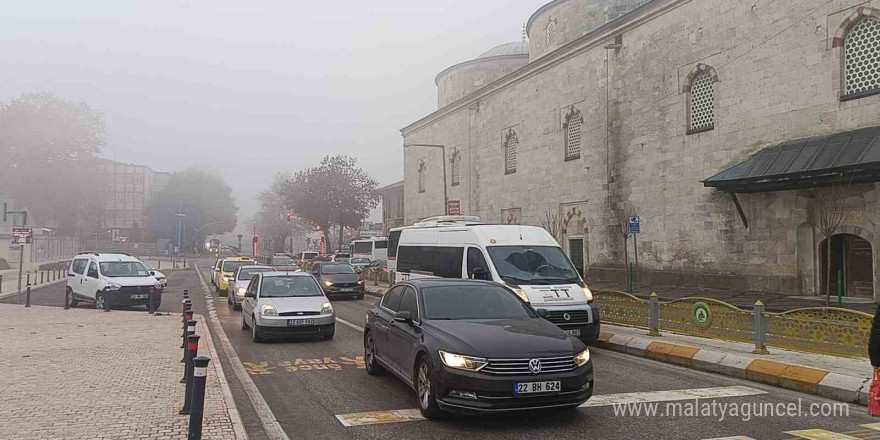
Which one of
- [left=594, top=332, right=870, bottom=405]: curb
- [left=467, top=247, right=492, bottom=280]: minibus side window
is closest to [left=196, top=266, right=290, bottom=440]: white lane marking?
[left=467, top=247, right=492, bottom=280]: minibus side window

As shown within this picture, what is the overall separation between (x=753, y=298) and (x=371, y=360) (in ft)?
53.0

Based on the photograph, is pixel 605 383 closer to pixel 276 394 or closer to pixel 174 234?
pixel 276 394

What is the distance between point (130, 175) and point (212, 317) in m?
112

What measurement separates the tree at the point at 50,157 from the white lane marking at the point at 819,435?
84.0m

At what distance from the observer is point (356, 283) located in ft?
77.5

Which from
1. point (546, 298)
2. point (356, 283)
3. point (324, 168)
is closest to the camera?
point (546, 298)

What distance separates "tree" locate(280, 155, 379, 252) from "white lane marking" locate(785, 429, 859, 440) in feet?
206

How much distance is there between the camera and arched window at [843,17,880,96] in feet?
60.1

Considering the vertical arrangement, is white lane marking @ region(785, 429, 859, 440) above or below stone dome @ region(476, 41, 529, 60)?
below

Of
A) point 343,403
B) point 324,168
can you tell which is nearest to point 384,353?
point 343,403

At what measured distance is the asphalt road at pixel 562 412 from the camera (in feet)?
19.3

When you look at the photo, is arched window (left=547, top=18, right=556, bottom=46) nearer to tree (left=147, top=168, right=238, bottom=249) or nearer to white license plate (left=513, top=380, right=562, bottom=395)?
white license plate (left=513, top=380, right=562, bottom=395)

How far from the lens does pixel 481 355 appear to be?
5914 millimetres

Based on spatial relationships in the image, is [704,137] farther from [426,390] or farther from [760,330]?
[426,390]
